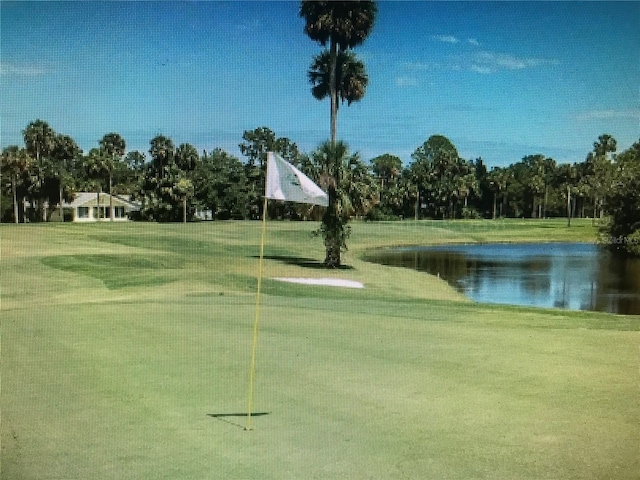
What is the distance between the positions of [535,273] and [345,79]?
53.1ft

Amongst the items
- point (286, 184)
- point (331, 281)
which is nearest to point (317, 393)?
point (286, 184)

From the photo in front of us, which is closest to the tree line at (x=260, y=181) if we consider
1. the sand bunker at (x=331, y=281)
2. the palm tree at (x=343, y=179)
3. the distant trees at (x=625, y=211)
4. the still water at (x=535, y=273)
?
the distant trees at (x=625, y=211)

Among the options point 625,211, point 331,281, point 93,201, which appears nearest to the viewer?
point 331,281

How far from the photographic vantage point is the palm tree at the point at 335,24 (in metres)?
41.6

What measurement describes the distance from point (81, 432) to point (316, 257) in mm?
41644

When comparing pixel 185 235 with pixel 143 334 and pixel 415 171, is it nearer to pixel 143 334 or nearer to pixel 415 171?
pixel 143 334

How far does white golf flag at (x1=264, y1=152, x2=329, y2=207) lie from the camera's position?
773cm

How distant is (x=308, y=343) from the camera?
37.9ft

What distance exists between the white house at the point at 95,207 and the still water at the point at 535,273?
5074 cm

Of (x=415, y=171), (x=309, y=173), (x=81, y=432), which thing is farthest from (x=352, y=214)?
(x=415, y=171)

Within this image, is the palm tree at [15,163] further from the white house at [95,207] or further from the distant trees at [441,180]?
the distant trees at [441,180]

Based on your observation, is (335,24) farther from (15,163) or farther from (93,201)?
(93,201)

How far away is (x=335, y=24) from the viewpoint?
41656 mm

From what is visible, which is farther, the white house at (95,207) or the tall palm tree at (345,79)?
the white house at (95,207)
